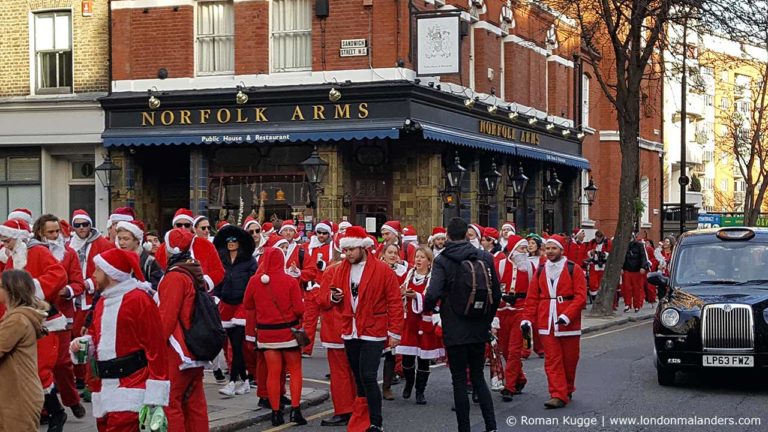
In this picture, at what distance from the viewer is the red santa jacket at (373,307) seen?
10062 mm

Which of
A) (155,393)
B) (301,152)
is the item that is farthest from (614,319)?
(155,393)

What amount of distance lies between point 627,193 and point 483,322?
51.7ft

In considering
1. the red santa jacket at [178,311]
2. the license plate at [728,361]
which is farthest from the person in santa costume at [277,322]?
the license plate at [728,361]

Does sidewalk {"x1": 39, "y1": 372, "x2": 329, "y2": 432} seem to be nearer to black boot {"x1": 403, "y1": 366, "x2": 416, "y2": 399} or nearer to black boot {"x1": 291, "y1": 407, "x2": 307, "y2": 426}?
black boot {"x1": 291, "y1": 407, "x2": 307, "y2": 426}

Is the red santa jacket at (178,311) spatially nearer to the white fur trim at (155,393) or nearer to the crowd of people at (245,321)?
the crowd of people at (245,321)

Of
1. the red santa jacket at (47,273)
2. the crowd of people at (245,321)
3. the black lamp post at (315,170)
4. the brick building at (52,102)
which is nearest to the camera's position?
the crowd of people at (245,321)

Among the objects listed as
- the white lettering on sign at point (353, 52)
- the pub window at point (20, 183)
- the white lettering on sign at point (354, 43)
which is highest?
the white lettering on sign at point (354, 43)

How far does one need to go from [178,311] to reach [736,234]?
8227 millimetres

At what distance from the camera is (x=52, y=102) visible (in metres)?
27.1

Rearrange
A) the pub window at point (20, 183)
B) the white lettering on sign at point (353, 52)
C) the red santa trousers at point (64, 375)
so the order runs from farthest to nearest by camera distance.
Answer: the pub window at point (20, 183) → the white lettering on sign at point (353, 52) → the red santa trousers at point (64, 375)

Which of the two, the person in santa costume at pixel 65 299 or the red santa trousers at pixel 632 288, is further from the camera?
the red santa trousers at pixel 632 288

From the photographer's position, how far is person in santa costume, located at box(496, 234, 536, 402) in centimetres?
1242

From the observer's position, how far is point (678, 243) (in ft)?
47.2

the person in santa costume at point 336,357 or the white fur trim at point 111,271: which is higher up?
the white fur trim at point 111,271
